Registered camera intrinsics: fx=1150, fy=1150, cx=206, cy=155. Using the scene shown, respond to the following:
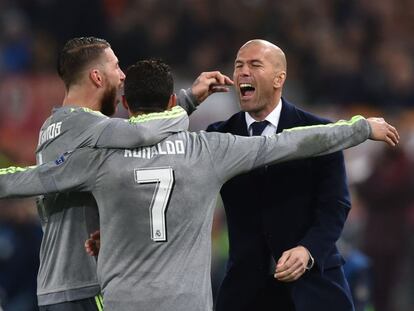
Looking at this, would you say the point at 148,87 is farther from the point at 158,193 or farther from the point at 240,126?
the point at 240,126

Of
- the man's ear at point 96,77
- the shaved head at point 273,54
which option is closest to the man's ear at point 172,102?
the man's ear at point 96,77

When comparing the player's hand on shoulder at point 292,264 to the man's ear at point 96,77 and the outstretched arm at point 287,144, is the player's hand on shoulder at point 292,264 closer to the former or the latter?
the outstretched arm at point 287,144

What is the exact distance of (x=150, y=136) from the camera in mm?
4621

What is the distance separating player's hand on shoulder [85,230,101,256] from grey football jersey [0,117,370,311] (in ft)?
0.38

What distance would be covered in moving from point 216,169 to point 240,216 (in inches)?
20.1

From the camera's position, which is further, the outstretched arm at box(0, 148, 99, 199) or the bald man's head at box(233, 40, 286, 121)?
the bald man's head at box(233, 40, 286, 121)

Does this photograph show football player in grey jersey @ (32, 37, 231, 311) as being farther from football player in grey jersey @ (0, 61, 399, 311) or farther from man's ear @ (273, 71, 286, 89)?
man's ear @ (273, 71, 286, 89)

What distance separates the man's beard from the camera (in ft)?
16.7

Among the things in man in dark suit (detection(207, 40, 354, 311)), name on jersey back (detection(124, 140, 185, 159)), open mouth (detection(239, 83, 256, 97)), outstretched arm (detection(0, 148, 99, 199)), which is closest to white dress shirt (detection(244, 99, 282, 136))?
man in dark suit (detection(207, 40, 354, 311))

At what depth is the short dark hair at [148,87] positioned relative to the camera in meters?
4.70

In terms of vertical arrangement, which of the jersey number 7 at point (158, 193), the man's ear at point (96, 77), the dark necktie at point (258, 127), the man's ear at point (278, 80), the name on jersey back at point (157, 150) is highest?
the man's ear at point (96, 77)

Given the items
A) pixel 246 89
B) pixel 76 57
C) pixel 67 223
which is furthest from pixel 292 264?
pixel 76 57

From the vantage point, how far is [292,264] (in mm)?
4828

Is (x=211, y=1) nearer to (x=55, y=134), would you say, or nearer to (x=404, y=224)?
(x=404, y=224)
